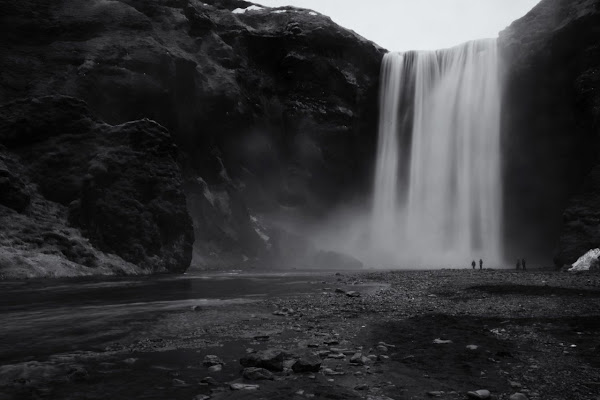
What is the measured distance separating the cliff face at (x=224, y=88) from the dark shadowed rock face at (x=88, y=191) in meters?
1.19

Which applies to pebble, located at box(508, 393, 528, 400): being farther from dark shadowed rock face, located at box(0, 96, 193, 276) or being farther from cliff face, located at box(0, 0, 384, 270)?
cliff face, located at box(0, 0, 384, 270)

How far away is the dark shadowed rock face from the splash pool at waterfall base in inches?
818

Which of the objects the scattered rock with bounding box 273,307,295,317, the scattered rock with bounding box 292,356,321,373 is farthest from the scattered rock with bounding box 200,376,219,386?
the scattered rock with bounding box 273,307,295,317

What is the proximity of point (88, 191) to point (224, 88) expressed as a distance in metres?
33.4

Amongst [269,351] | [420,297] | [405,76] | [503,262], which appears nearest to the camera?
[269,351]

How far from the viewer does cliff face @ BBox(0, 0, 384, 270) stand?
55.3 meters

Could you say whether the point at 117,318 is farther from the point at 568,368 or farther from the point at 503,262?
the point at 503,262

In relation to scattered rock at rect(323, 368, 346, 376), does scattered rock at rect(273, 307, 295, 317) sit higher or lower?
lower

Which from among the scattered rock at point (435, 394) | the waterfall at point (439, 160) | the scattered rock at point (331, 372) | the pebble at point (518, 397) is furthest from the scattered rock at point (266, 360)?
the waterfall at point (439, 160)

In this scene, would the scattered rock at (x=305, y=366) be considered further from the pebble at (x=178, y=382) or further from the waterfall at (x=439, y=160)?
the waterfall at (x=439, y=160)

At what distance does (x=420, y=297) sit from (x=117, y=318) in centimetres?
1187

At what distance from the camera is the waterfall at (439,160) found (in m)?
64.9

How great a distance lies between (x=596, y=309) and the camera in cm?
1352

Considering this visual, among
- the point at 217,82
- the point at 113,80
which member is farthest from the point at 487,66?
the point at 113,80
